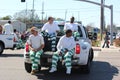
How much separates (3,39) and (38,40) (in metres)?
9.91

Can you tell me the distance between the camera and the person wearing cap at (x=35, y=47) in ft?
39.0

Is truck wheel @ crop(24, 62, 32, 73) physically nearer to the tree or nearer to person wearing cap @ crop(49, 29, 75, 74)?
person wearing cap @ crop(49, 29, 75, 74)

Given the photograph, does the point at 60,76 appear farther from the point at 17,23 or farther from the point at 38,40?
the point at 17,23

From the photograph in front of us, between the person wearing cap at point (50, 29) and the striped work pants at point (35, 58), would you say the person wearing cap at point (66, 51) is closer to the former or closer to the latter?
the striped work pants at point (35, 58)

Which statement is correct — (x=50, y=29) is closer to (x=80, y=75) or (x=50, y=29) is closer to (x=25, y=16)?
(x=80, y=75)

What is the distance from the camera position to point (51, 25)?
44.9 feet

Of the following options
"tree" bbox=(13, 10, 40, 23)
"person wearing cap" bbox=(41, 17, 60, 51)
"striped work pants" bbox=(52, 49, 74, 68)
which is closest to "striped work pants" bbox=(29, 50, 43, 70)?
"striped work pants" bbox=(52, 49, 74, 68)

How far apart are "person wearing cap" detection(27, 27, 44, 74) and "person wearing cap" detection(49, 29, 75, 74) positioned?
524mm

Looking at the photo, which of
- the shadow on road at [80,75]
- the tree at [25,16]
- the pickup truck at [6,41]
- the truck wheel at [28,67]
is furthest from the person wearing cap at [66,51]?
the tree at [25,16]

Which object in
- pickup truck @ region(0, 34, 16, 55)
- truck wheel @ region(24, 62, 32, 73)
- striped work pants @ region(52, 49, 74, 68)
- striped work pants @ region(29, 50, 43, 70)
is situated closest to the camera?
striped work pants @ region(52, 49, 74, 68)

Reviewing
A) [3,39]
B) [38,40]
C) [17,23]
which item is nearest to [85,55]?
[38,40]

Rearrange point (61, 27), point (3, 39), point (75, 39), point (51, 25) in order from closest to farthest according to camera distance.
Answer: point (75, 39)
point (51, 25)
point (61, 27)
point (3, 39)

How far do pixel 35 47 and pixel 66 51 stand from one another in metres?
1.12

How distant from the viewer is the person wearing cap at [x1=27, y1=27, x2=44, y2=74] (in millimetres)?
11875
